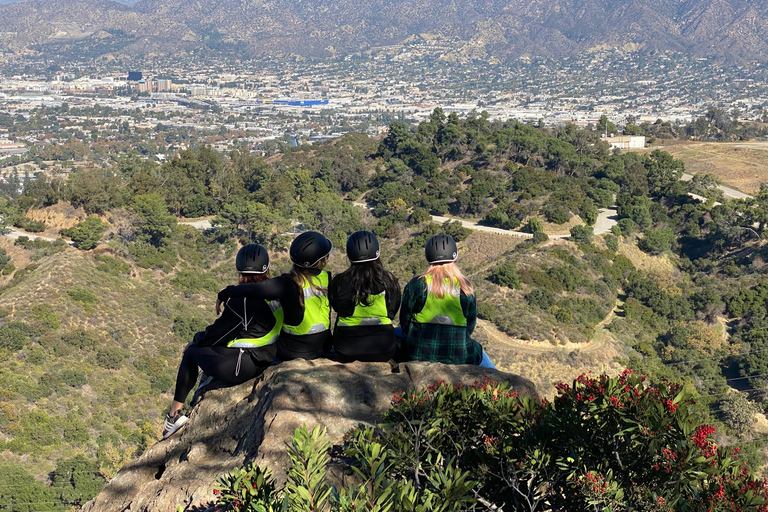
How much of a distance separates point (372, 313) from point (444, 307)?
65 cm

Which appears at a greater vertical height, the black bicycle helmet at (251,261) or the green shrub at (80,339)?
the black bicycle helmet at (251,261)

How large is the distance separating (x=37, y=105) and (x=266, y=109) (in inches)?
2600

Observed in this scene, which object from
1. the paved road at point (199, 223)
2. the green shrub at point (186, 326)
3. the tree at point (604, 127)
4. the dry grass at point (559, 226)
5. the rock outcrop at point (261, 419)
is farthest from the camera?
the tree at point (604, 127)

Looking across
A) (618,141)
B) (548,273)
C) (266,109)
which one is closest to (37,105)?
(266,109)

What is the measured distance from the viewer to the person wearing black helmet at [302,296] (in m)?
4.87

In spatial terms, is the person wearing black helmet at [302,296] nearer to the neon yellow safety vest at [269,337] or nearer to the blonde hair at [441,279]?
the neon yellow safety vest at [269,337]

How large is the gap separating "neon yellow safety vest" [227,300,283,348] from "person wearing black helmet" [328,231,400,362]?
475mm

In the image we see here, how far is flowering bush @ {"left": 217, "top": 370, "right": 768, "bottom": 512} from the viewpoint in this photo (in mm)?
2588

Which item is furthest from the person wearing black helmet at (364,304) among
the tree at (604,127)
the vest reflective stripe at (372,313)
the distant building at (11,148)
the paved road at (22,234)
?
the distant building at (11,148)

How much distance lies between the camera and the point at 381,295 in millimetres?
5070

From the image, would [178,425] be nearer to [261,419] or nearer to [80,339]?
[261,419]

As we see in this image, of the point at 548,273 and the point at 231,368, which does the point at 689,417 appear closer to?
the point at 231,368

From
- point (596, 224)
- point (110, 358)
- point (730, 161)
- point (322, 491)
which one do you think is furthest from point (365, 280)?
point (730, 161)

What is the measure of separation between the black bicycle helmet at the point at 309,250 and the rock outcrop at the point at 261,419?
2.89 ft
